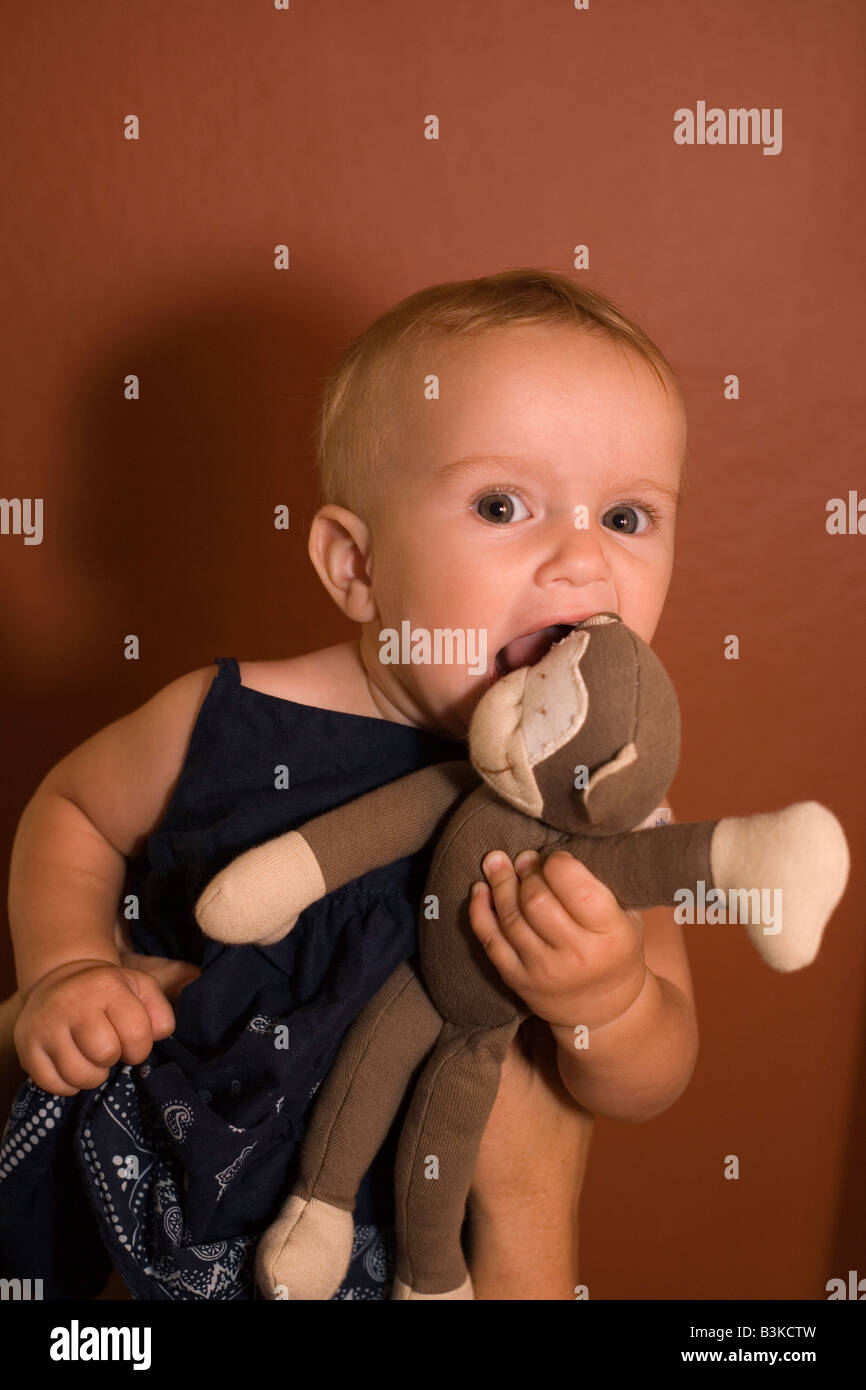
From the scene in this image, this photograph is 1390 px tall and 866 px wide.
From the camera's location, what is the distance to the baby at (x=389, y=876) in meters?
0.76

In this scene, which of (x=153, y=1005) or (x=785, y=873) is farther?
(x=153, y=1005)

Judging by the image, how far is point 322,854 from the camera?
743mm

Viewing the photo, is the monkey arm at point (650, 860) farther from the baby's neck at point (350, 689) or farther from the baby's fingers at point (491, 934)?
the baby's neck at point (350, 689)

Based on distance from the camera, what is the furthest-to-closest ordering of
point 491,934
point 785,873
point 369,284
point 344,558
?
point 369,284 < point 344,558 < point 491,934 < point 785,873

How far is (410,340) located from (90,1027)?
0.53 meters

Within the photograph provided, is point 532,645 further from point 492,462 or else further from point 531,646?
point 492,462

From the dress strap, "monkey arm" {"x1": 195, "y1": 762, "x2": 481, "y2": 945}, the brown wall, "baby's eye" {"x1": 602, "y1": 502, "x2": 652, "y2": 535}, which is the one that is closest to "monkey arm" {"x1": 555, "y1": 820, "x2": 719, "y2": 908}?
"monkey arm" {"x1": 195, "y1": 762, "x2": 481, "y2": 945}

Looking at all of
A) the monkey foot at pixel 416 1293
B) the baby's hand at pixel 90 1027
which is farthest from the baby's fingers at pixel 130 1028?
the monkey foot at pixel 416 1293

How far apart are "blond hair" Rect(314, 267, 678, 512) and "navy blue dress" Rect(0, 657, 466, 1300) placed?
189 millimetres

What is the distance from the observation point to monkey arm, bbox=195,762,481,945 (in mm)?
716

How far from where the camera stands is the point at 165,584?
1.41 meters

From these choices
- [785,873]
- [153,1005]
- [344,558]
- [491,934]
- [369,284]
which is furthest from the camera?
[369,284]

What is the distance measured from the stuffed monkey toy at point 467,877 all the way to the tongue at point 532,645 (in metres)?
0.08

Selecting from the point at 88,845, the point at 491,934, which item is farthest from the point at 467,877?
the point at 88,845
